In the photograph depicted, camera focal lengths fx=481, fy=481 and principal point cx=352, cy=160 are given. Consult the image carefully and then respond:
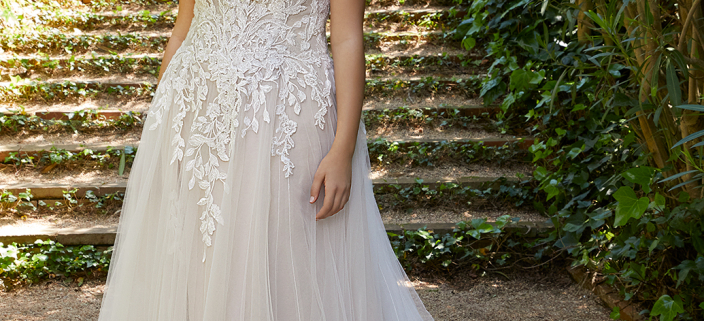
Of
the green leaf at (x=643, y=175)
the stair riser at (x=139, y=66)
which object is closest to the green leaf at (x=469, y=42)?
the stair riser at (x=139, y=66)

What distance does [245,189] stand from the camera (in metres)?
1.04

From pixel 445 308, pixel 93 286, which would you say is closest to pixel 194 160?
pixel 445 308

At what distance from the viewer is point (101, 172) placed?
3027mm

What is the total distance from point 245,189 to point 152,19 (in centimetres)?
365

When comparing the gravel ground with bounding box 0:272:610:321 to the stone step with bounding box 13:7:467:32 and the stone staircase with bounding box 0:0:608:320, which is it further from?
the stone step with bounding box 13:7:467:32

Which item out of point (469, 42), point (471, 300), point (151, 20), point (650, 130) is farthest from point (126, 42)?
point (650, 130)

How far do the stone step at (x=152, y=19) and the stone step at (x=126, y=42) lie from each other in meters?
0.14

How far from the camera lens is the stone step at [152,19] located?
13.2ft

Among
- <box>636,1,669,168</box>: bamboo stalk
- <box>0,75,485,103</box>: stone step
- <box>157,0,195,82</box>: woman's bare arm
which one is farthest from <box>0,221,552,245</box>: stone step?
<box>157,0,195,82</box>: woman's bare arm

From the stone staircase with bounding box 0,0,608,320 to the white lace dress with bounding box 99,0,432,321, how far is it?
132 cm

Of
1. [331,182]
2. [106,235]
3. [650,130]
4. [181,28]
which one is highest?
[181,28]

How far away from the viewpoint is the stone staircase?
281 centimetres

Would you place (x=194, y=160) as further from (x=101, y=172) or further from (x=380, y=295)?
(x=101, y=172)

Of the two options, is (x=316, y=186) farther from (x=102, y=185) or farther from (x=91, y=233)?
(x=102, y=185)
